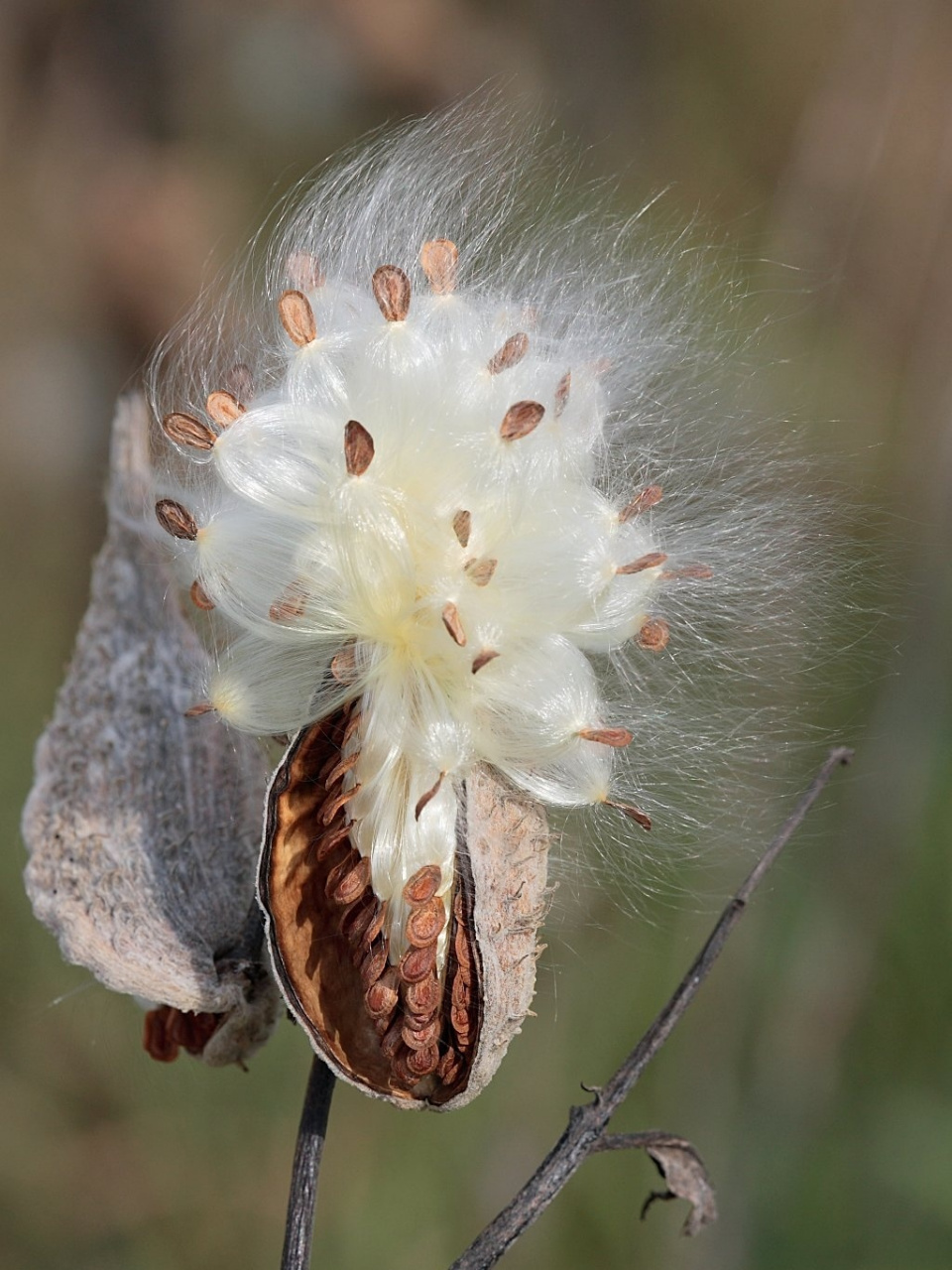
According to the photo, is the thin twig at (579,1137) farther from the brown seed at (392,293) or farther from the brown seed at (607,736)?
the brown seed at (392,293)

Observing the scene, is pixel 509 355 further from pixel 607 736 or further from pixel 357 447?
pixel 607 736

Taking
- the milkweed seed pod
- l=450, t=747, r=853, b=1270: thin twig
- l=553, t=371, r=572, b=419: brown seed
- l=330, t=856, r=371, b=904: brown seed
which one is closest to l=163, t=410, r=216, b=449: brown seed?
the milkweed seed pod

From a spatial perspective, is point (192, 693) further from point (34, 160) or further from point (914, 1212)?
point (34, 160)

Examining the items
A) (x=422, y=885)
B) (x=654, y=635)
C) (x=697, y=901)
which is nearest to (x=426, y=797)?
(x=422, y=885)

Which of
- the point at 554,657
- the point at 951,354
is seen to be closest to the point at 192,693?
the point at 554,657

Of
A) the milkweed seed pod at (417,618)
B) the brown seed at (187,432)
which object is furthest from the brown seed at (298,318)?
the brown seed at (187,432)

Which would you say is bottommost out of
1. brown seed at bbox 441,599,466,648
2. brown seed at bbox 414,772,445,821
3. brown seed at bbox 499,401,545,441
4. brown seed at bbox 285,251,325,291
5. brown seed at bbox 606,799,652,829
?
brown seed at bbox 414,772,445,821

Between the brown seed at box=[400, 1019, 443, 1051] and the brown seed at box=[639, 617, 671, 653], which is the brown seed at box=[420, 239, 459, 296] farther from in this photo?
the brown seed at box=[400, 1019, 443, 1051]
